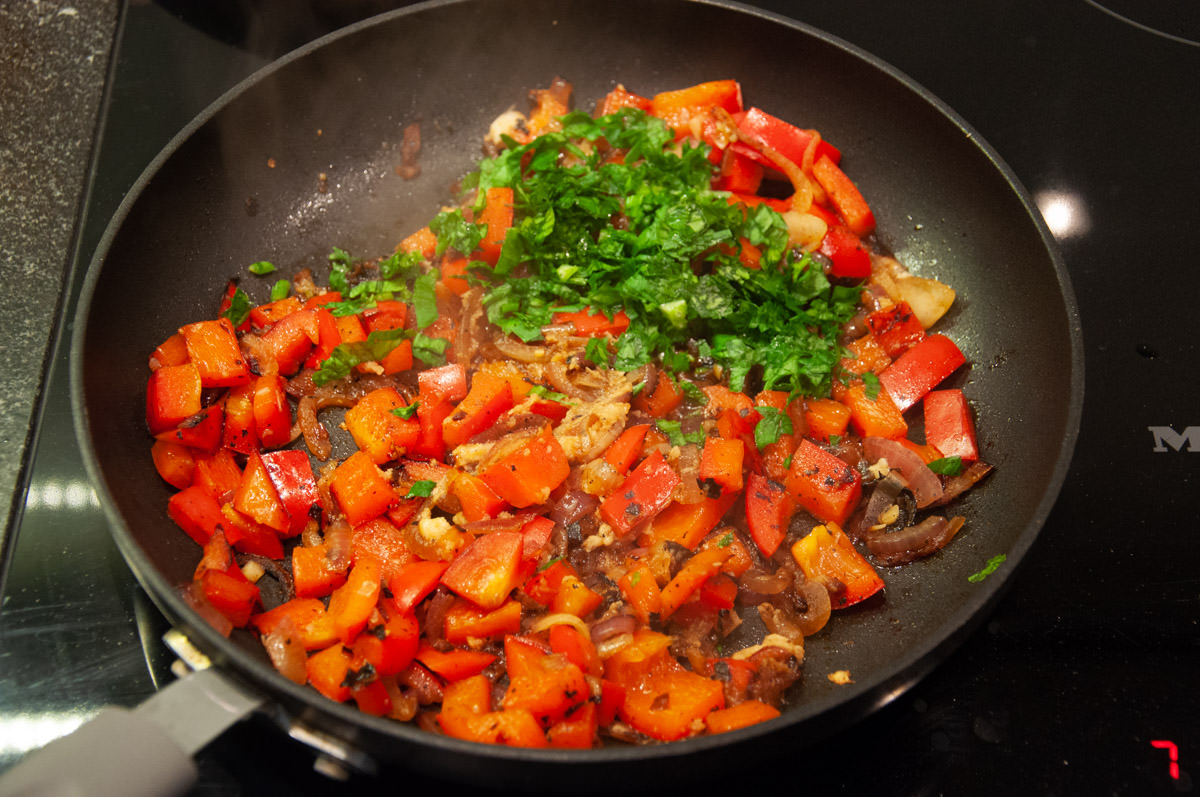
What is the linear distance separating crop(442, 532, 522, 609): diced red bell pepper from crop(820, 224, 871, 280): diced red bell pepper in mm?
1393

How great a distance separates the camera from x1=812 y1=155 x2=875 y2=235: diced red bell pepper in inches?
107

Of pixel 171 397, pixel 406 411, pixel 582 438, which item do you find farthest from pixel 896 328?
pixel 171 397

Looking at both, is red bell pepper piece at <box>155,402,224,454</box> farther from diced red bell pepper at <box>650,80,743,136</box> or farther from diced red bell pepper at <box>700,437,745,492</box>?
diced red bell pepper at <box>650,80,743,136</box>

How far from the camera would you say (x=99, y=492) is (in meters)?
1.81

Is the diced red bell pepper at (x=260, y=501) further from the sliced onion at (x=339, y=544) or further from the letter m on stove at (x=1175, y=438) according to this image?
the letter m on stove at (x=1175, y=438)

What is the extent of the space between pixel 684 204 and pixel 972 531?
1319 mm

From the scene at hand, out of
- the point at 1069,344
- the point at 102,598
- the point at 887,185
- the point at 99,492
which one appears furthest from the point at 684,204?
the point at 102,598

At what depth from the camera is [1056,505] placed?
2.20m

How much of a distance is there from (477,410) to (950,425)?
138 centimetres

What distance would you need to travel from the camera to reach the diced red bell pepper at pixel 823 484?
7.26ft

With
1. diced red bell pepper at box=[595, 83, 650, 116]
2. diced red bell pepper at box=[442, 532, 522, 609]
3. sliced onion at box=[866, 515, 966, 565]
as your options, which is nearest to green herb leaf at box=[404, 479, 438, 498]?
diced red bell pepper at box=[442, 532, 522, 609]

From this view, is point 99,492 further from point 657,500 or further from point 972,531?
point 972,531

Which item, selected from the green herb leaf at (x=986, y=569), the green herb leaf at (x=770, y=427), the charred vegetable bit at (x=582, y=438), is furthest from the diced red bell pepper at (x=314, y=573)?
the green herb leaf at (x=986, y=569)

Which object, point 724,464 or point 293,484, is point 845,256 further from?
point 293,484
